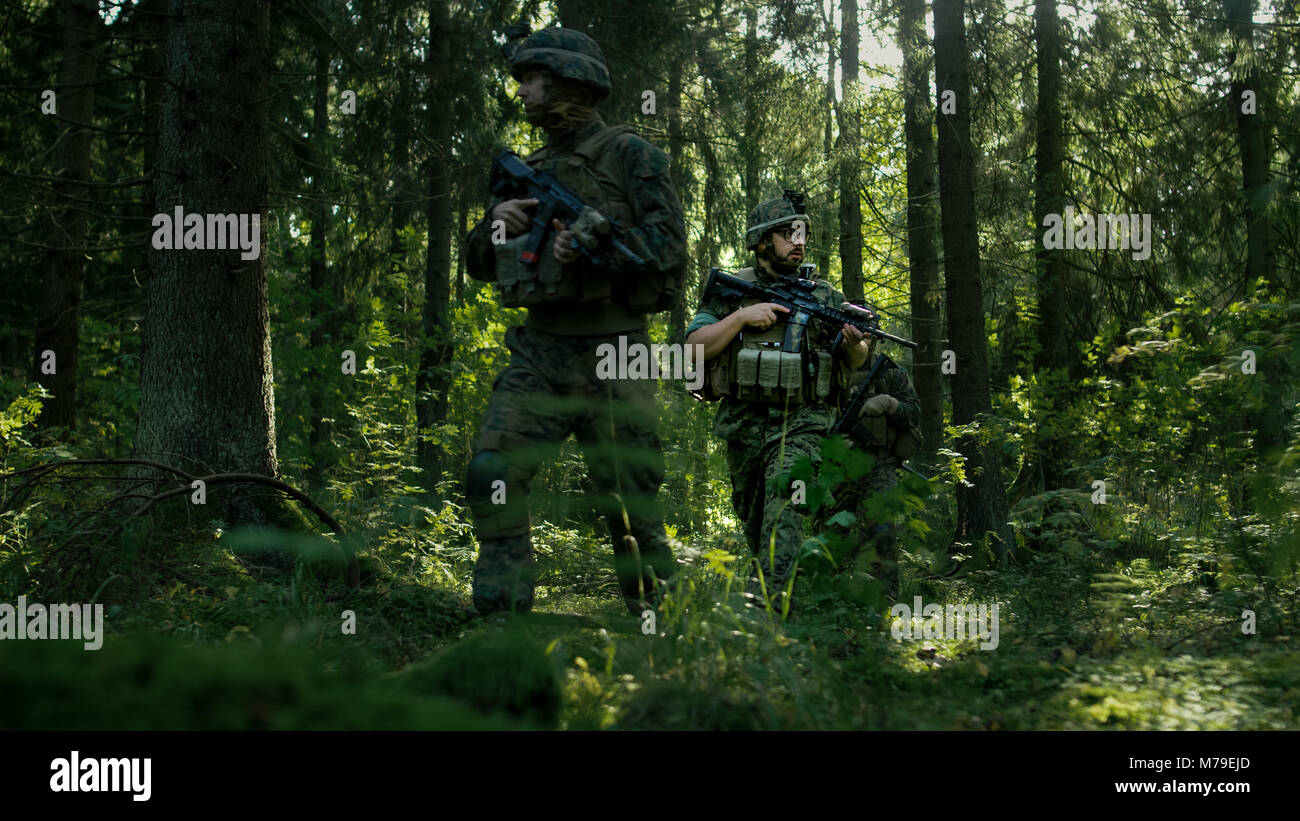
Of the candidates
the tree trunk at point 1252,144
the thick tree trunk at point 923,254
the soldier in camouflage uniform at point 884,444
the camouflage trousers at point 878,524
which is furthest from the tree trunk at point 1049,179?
the camouflage trousers at point 878,524

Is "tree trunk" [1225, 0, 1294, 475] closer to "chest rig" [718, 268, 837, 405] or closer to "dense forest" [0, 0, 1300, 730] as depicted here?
"dense forest" [0, 0, 1300, 730]

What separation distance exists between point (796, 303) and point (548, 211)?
174 centimetres

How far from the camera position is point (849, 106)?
11.1 meters

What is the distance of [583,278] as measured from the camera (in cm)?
474

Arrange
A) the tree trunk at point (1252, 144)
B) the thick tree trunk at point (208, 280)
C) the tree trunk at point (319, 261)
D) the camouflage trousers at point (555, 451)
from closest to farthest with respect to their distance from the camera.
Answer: the camouflage trousers at point (555, 451) < the thick tree trunk at point (208, 280) < the tree trunk at point (1252, 144) < the tree trunk at point (319, 261)

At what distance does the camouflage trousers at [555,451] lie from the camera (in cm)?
448

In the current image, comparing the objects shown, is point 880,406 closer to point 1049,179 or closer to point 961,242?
point 961,242

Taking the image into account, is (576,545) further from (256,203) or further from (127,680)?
(127,680)

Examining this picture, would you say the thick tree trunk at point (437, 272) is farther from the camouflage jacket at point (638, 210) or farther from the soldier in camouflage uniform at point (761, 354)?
the camouflage jacket at point (638, 210)

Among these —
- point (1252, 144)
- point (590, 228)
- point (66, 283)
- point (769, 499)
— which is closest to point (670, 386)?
point (769, 499)

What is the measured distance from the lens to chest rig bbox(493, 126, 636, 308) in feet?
15.4

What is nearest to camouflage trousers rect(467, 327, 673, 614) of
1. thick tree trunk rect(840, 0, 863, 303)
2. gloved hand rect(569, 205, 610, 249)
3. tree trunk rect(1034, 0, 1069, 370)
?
gloved hand rect(569, 205, 610, 249)

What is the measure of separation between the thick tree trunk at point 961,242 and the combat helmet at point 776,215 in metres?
3.20
